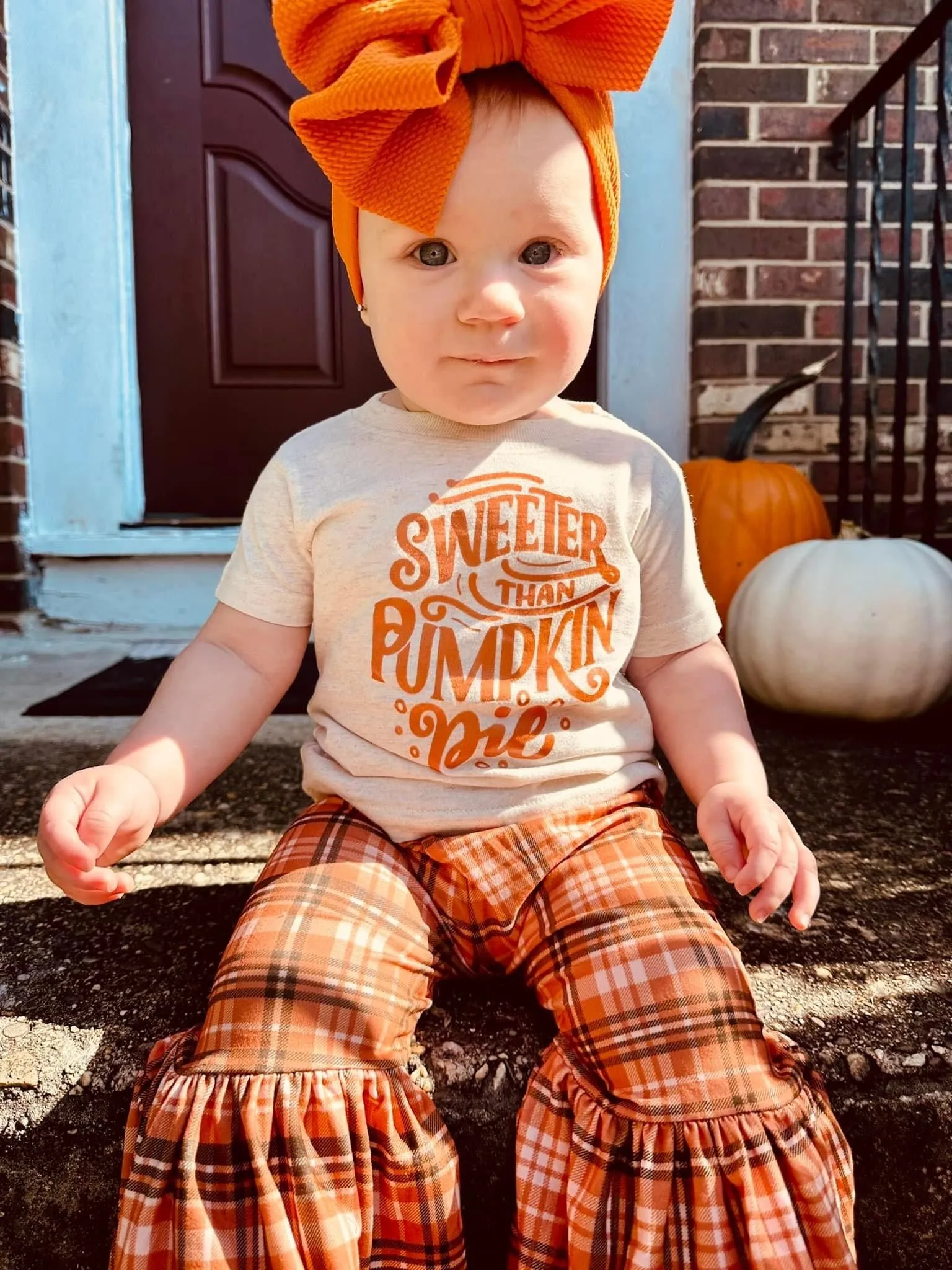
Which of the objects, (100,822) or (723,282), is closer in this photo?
(100,822)

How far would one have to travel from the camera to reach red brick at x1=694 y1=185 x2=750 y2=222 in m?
2.52

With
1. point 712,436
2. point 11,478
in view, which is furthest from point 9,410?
point 712,436

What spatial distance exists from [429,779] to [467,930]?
0.48 feet

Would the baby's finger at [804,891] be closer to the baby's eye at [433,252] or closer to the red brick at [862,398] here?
the baby's eye at [433,252]

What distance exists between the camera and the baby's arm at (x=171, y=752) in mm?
763

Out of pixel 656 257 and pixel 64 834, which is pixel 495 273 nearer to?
pixel 64 834

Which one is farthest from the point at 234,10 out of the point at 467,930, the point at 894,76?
the point at 467,930

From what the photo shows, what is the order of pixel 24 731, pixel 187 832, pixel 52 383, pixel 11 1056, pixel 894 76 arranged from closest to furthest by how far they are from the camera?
pixel 11 1056
pixel 187 832
pixel 24 731
pixel 894 76
pixel 52 383

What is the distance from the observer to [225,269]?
111 inches

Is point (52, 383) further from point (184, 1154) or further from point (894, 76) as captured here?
point (184, 1154)

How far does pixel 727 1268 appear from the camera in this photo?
0.67 meters

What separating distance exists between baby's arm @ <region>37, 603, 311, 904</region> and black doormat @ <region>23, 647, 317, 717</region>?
0.80 metres

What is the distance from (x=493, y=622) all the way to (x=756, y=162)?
83.1 inches

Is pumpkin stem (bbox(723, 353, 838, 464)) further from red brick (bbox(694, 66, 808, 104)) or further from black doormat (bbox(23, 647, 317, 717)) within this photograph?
black doormat (bbox(23, 647, 317, 717))
